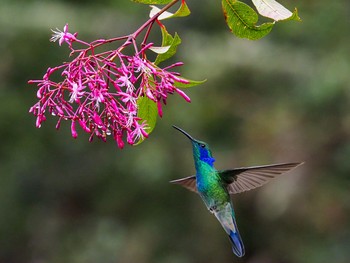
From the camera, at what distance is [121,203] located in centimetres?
874

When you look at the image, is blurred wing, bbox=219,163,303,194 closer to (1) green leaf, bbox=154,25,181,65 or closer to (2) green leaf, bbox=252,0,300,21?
(1) green leaf, bbox=154,25,181,65

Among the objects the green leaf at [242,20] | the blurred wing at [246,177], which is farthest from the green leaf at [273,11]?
the blurred wing at [246,177]

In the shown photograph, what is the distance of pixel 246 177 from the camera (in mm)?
2930

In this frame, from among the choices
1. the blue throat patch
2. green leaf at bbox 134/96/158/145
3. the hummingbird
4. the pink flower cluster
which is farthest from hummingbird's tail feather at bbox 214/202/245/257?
the pink flower cluster

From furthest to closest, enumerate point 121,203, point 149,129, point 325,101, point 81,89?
point 121,203 → point 325,101 → point 149,129 → point 81,89

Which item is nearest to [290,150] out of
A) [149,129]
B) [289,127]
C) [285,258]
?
[289,127]

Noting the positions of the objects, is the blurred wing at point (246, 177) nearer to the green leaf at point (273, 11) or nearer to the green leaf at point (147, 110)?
the green leaf at point (147, 110)

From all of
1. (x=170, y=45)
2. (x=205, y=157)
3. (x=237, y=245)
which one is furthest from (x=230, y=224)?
(x=170, y=45)

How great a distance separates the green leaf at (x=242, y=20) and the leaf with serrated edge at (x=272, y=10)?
0.11 m

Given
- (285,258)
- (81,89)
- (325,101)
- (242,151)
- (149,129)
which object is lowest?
(285,258)

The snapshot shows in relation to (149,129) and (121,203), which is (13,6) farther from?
(149,129)

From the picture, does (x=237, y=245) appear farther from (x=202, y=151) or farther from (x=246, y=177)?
(x=202, y=151)

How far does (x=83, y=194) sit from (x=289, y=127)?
10.3 ft

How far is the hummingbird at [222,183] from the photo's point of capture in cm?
286
